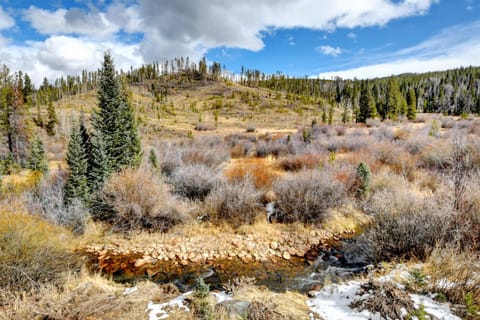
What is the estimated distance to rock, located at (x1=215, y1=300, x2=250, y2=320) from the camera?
412 cm

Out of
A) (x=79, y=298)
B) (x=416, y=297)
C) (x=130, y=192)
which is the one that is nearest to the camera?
(x=416, y=297)

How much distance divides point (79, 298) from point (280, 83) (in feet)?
340

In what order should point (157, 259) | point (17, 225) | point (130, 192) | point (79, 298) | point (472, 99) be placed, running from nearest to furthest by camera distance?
1. point (79, 298)
2. point (17, 225)
3. point (157, 259)
4. point (130, 192)
5. point (472, 99)

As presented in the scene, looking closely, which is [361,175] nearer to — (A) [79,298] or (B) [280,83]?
(A) [79,298]

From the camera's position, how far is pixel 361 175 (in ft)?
33.4

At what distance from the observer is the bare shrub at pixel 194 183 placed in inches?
406

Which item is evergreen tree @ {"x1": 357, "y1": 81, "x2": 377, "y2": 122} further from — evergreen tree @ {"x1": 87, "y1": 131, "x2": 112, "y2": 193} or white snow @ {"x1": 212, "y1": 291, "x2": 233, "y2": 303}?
white snow @ {"x1": 212, "y1": 291, "x2": 233, "y2": 303}

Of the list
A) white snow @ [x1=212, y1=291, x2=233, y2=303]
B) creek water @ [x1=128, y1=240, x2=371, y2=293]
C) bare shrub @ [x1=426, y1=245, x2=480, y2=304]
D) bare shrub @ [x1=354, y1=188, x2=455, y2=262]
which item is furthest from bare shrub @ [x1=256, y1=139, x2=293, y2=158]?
bare shrub @ [x1=426, y1=245, x2=480, y2=304]

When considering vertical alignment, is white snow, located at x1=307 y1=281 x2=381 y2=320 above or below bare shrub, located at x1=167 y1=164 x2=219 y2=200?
below

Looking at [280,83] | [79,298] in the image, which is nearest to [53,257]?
[79,298]

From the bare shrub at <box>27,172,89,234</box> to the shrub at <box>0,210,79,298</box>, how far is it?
10.2 feet

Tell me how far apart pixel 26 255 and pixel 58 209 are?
4191 millimetres

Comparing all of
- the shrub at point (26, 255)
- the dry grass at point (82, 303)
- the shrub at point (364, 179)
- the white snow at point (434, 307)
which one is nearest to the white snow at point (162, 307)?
the dry grass at point (82, 303)

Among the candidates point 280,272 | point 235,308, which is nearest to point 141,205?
point 280,272
